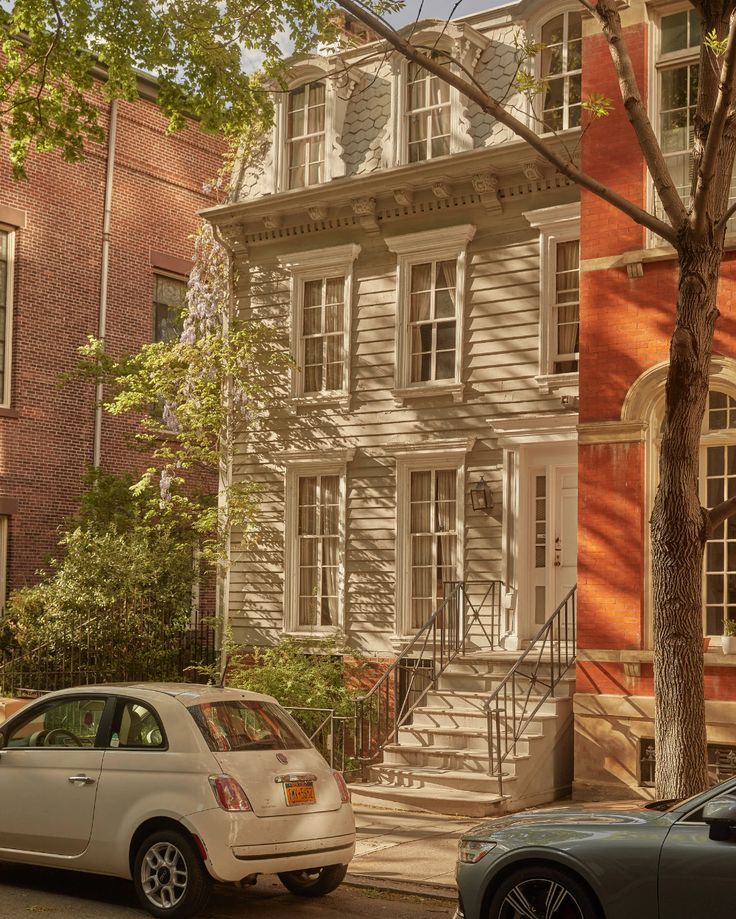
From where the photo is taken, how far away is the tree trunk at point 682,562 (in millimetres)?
9305

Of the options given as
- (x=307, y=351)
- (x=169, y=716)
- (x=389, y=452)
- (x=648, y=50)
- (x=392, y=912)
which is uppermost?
(x=648, y=50)

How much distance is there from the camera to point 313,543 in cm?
1933

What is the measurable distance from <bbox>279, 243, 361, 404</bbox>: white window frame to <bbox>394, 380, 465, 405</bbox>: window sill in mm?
977

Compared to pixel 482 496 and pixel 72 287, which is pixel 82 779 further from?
A: pixel 72 287

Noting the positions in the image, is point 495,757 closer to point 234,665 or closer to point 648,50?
point 234,665

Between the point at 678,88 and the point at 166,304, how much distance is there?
13.0 m

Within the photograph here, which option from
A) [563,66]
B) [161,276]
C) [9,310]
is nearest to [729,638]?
[563,66]

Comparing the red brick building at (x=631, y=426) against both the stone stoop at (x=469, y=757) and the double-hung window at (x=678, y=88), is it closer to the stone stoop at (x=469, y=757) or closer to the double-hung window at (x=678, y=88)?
the double-hung window at (x=678, y=88)

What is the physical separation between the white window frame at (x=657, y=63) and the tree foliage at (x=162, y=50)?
370 centimetres

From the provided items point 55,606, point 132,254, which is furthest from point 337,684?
point 132,254

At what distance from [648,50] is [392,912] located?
988 centimetres

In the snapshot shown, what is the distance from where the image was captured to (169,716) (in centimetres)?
894

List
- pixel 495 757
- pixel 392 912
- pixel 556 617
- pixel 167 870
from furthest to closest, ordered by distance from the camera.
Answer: pixel 556 617, pixel 495 757, pixel 392 912, pixel 167 870

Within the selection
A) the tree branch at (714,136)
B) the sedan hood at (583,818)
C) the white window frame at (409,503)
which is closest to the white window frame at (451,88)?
the white window frame at (409,503)
